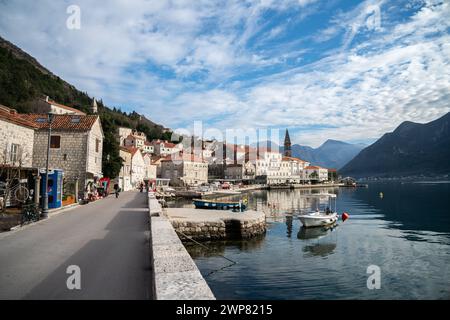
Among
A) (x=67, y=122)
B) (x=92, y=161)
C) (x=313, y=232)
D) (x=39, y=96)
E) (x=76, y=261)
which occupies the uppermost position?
(x=39, y=96)

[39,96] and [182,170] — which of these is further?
[39,96]

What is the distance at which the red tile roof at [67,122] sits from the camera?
30.9m

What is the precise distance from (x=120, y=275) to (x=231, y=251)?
12.6 meters

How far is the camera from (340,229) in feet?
94.8

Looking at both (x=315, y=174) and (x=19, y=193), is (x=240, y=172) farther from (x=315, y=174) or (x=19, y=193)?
(x=19, y=193)

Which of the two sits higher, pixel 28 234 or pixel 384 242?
pixel 28 234

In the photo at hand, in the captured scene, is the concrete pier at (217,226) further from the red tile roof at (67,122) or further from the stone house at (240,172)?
the stone house at (240,172)

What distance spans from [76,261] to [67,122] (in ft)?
88.3

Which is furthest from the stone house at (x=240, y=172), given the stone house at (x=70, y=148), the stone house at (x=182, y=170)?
the stone house at (x=70, y=148)

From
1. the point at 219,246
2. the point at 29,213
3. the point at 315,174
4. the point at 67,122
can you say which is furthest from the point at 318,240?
the point at 315,174

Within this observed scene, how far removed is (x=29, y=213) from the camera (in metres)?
15.0
